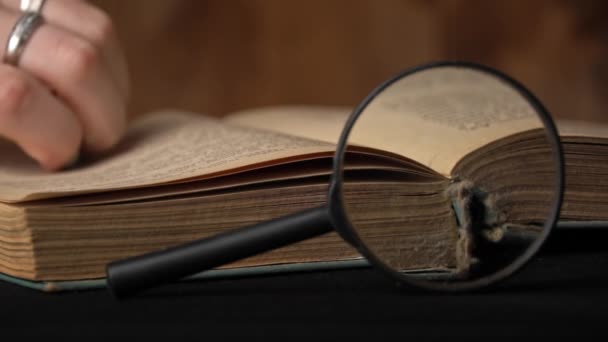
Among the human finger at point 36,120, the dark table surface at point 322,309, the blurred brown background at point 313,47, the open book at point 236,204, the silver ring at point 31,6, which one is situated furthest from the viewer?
the blurred brown background at point 313,47

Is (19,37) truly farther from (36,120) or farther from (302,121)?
(302,121)

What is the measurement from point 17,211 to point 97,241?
9 centimetres

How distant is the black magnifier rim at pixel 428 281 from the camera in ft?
2.34

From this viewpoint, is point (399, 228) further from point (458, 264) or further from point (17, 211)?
point (17, 211)

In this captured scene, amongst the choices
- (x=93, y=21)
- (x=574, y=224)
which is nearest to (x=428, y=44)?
(x=93, y=21)

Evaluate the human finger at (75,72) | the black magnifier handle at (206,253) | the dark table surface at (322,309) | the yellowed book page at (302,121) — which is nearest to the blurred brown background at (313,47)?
the yellowed book page at (302,121)

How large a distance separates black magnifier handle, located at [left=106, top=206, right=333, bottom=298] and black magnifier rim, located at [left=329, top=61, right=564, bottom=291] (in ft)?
0.06

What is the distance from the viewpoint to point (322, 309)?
0.71 meters

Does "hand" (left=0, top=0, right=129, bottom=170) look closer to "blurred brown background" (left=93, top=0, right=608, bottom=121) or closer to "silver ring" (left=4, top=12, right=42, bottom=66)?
"silver ring" (left=4, top=12, right=42, bottom=66)

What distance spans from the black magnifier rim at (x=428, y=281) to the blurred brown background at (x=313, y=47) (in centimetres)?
124

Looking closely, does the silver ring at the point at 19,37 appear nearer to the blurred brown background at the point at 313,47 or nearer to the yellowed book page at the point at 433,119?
the yellowed book page at the point at 433,119

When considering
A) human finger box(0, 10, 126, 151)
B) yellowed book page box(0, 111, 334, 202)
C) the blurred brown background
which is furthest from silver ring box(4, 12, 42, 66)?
the blurred brown background

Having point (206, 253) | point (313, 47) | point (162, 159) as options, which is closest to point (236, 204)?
point (206, 253)

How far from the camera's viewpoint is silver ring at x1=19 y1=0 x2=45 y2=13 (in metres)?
1.10
